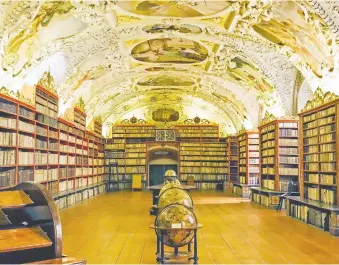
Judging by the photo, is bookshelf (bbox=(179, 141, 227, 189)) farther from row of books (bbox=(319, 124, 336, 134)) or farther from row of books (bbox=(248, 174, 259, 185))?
row of books (bbox=(319, 124, 336, 134))

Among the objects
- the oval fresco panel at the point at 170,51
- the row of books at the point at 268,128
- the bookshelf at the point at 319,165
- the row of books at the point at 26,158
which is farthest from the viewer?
the row of books at the point at 268,128

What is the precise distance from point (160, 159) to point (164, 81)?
24.2ft

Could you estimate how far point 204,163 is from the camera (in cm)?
2816

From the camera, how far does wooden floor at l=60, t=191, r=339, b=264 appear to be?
8086 millimetres

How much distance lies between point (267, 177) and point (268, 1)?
385 inches

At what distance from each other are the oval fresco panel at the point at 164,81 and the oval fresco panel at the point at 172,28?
282 inches

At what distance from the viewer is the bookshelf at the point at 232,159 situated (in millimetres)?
27359

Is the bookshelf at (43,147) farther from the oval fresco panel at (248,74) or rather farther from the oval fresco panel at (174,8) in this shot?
the oval fresco panel at (248,74)

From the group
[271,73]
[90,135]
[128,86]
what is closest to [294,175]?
[271,73]

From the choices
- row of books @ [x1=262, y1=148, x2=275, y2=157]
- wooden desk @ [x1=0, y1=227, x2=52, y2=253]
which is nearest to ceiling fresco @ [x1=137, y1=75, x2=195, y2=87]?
row of books @ [x1=262, y1=148, x2=275, y2=157]

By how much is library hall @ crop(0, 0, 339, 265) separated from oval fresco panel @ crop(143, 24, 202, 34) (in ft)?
0.21

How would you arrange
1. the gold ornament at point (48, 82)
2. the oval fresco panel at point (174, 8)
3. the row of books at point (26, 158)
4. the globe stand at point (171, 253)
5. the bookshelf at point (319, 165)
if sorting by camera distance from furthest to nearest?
the gold ornament at point (48, 82), the row of books at point (26, 158), the oval fresco panel at point (174, 8), the bookshelf at point (319, 165), the globe stand at point (171, 253)

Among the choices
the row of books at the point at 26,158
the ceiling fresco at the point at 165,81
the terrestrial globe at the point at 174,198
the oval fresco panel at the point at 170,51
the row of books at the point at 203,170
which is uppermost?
the oval fresco panel at the point at 170,51

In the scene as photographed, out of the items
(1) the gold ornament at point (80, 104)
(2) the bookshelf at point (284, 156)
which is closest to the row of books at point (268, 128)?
(2) the bookshelf at point (284, 156)
